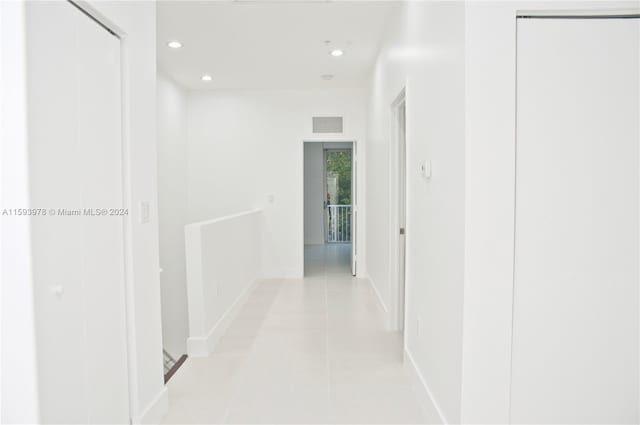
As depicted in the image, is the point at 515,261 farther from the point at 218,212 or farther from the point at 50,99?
the point at 218,212

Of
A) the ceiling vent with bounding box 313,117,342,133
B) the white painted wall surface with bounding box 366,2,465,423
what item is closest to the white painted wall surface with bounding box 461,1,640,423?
the white painted wall surface with bounding box 366,2,465,423

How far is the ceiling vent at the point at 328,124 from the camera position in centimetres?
645

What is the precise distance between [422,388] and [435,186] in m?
1.21

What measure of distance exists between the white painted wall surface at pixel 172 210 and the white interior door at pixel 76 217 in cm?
366

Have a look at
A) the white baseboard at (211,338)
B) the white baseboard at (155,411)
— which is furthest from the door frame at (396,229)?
the white baseboard at (155,411)

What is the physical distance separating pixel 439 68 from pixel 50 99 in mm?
1770

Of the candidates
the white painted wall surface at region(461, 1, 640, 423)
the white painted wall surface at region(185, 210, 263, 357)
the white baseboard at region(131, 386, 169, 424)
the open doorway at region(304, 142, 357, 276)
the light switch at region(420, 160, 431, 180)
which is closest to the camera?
the white painted wall surface at region(461, 1, 640, 423)

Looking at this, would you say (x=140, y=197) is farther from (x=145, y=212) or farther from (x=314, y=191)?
(x=314, y=191)

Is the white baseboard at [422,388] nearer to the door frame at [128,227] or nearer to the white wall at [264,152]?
the door frame at [128,227]

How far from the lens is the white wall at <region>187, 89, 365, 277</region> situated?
646 cm

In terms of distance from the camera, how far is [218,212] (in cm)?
657

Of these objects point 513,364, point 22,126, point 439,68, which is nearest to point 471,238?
point 513,364

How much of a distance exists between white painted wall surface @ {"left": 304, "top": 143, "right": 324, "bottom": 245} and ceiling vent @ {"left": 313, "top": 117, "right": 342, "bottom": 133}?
3.65 meters

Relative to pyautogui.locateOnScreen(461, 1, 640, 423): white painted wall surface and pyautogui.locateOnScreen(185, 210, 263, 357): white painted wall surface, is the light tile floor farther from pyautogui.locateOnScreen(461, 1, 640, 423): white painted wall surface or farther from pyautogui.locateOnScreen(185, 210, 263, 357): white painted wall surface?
pyautogui.locateOnScreen(461, 1, 640, 423): white painted wall surface
